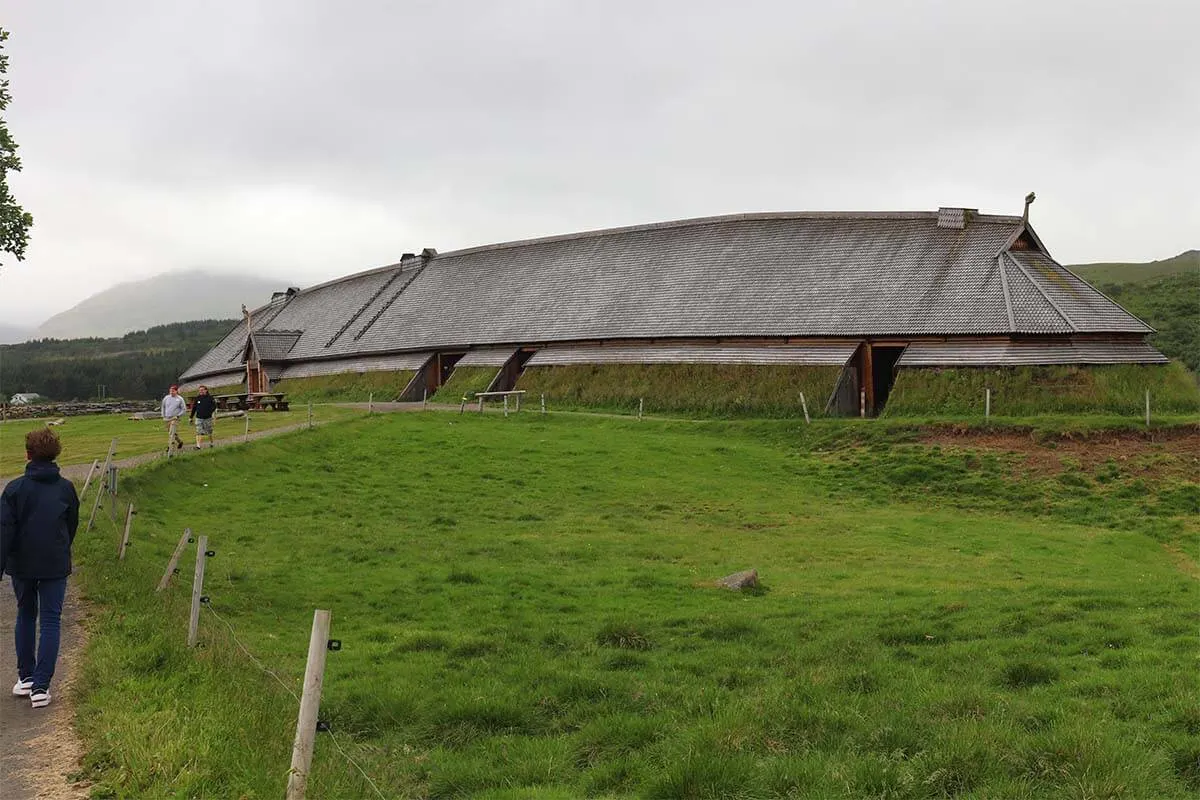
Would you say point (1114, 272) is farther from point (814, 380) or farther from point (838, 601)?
point (838, 601)

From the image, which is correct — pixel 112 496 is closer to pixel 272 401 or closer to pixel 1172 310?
pixel 272 401

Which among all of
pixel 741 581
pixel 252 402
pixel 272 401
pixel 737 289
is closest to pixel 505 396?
pixel 272 401

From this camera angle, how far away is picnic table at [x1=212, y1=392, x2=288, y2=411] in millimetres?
45750

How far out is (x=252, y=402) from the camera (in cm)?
→ 4878

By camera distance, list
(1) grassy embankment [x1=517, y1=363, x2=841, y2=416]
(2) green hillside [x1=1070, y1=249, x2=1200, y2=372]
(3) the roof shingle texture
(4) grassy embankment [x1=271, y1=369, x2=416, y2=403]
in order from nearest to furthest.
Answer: (3) the roof shingle texture
(1) grassy embankment [x1=517, y1=363, x2=841, y2=416]
(4) grassy embankment [x1=271, y1=369, x2=416, y2=403]
(2) green hillside [x1=1070, y1=249, x2=1200, y2=372]

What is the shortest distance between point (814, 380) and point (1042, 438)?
10.8 m

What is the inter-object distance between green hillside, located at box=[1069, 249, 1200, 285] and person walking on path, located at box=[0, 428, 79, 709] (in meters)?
129

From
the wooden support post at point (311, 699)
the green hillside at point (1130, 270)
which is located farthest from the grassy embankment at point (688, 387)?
the green hillside at point (1130, 270)

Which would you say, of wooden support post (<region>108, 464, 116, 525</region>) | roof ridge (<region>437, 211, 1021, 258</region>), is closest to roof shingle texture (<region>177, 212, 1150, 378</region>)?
roof ridge (<region>437, 211, 1021, 258</region>)

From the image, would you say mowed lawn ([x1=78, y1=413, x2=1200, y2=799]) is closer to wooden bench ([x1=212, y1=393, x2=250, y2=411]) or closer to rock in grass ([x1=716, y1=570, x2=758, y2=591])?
rock in grass ([x1=716, y1=570, x2=758, y2=591])

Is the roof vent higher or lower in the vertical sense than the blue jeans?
higher

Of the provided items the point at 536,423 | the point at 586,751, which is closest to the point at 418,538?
the point at 586,751

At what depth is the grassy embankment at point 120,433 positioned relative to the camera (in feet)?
103

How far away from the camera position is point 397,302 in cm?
6300
